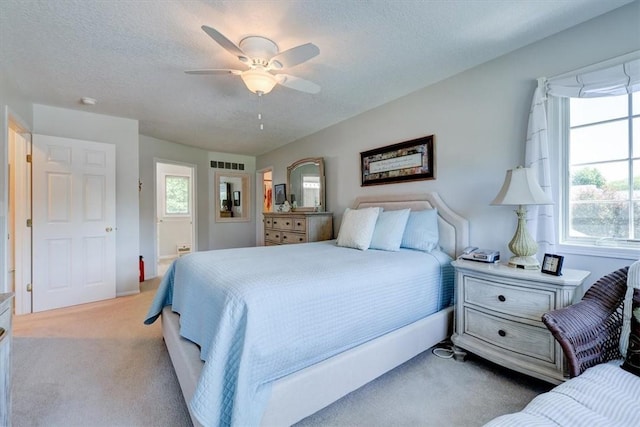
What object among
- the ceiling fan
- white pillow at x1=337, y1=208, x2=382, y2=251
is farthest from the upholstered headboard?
the ceiling fan

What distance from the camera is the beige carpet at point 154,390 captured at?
1504mm

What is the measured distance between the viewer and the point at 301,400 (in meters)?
1.34

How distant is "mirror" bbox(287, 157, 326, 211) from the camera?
414 centimetres

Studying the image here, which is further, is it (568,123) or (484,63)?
(484,63)

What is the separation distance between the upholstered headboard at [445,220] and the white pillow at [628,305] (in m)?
1.14

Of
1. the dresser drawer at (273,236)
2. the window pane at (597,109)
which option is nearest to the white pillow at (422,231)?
the window pane at (597,109)

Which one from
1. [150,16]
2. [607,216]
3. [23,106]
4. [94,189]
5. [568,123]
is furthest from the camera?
[94,189]

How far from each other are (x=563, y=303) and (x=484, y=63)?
1982 millimetres

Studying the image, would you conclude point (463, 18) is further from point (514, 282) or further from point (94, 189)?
point (94, 189)

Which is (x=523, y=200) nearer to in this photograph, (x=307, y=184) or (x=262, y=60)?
(x=262, y=60)

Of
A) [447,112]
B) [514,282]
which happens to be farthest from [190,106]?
[514,282]

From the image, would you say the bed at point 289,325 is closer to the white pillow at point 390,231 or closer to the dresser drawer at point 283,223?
the white pillow at point 390,231

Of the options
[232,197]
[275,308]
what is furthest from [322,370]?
[232,197]

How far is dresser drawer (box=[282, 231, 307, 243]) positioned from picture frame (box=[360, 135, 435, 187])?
1057 millimetres
